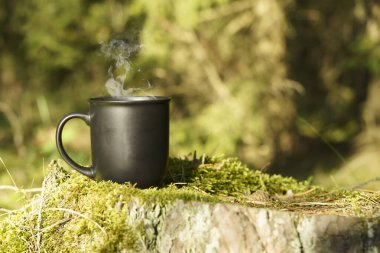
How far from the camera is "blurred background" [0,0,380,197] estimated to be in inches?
208

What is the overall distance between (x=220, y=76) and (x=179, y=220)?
4314 millimetres

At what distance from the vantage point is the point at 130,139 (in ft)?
5.60

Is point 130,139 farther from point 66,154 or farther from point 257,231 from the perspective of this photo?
point 257,231

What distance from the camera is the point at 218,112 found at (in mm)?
5047

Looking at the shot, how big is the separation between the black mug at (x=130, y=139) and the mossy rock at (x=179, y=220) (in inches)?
2.4

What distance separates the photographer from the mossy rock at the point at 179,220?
1.52 meters

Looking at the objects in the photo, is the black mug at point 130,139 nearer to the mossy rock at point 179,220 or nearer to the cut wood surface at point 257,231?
the mossy rock at point 179,220

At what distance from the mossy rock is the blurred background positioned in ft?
9.72

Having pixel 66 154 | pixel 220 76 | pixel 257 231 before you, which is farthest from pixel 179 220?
pixel 220 76

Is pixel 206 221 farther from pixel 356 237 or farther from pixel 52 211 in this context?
pixel 52 211

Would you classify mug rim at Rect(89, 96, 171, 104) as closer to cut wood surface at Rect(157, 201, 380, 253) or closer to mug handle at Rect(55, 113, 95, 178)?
mug handle at Rect(55, 113, 95, 178)

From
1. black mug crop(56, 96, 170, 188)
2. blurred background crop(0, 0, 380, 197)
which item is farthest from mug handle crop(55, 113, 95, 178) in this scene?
blurred background crop(0, 0, 380, 197)

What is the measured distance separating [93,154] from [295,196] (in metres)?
0.87

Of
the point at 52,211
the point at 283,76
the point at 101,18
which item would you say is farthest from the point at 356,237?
the point at 101,18
